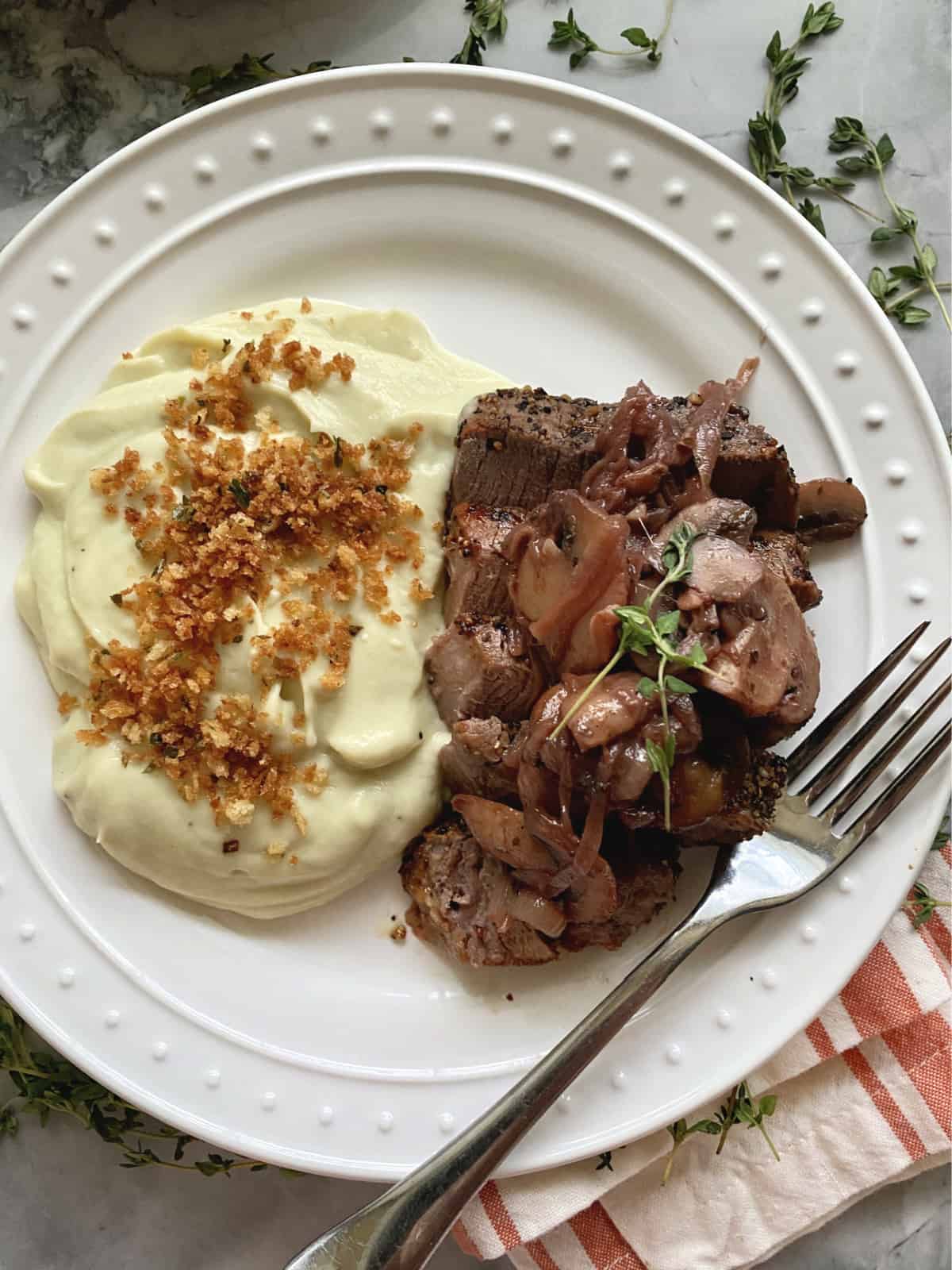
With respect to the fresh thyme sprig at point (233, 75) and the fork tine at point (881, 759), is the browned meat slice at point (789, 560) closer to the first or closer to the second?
the fork tine at point (881, 759)

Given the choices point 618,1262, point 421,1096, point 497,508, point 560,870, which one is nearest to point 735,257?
point 497,508

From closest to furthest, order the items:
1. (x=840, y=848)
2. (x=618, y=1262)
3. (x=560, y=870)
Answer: (x=560, y=870) < (x=840, y=848) < (x=618, y=1262)

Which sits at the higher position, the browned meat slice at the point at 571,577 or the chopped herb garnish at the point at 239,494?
the browned meat slice at the point at 571,577

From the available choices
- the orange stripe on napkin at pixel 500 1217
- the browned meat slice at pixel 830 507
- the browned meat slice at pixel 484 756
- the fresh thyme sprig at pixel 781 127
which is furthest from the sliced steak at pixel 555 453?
the orange stripe on napkin at pixel 500 1217

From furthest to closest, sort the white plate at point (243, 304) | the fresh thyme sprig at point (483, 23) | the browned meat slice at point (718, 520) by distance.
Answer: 1. the fresh thyme sprig at point (483, 23)
2. the white plate at point (243, 304)
3. the browned meat slice at point (718, 520)

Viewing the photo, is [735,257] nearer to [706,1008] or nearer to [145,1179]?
[706,1008]

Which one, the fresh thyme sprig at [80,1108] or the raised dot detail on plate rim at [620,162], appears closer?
the raised dot detail on plate rim at [620,162]
